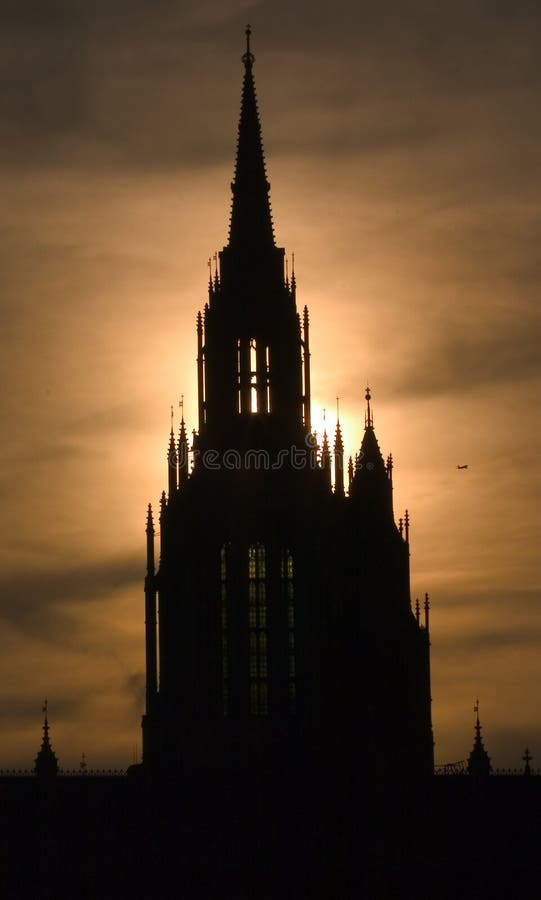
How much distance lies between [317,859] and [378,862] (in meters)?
2.91

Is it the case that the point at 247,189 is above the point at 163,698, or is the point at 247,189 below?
above

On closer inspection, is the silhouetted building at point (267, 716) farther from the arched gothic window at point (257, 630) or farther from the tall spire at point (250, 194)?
the tall spire at point (250, 194)

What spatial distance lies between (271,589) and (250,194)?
70.7 ft

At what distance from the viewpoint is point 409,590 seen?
147375 mm

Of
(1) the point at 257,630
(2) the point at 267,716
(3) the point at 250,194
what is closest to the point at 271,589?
(1) the point at 257,630

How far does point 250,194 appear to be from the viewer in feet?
488

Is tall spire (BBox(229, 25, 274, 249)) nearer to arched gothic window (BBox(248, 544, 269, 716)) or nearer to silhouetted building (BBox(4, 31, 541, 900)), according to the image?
silhouetted building (BBox(4, 31, 541, 900))

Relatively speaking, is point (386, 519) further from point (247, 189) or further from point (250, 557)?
point (247, 189)

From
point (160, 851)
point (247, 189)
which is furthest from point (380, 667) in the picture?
point (247, 189)

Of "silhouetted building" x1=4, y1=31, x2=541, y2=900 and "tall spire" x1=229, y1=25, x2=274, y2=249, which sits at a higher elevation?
"tall spire" x1=229, y1=25, x2=274, y2=249

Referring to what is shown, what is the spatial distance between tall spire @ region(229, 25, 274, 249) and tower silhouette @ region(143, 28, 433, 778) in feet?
10.3

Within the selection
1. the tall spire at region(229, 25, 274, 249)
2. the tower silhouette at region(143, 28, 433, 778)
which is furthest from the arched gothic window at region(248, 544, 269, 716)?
the tall spire at region(229, 25, 274, 249)

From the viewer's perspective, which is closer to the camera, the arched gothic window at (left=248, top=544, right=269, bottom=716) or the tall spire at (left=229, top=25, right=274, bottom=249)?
the arched gothic window at (left=248, top=544, right=269, bottom=716)

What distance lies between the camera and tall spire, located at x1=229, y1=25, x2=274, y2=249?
148000 millimetres
